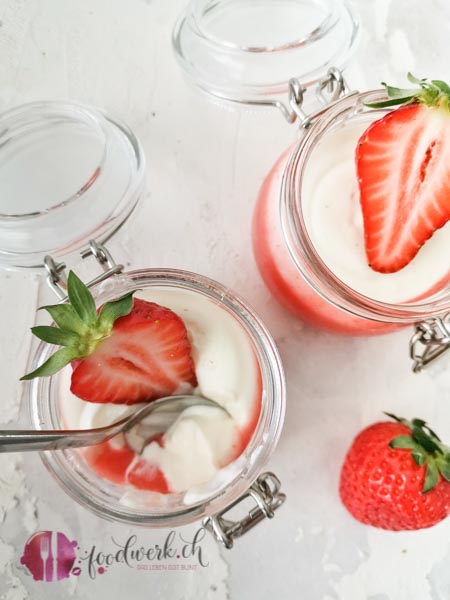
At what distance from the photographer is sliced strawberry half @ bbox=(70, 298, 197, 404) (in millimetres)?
641

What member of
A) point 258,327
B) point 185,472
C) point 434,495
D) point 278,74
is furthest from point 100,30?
point 434,495

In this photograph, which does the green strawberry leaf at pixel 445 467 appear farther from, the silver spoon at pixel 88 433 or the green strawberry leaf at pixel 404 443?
the silver spoon at pixel 88 433

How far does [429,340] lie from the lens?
2.63 ft

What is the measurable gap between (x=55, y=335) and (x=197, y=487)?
244 mm

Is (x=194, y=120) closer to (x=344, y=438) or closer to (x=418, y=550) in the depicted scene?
(x=344, y=438)

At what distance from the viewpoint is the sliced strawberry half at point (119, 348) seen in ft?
2.00

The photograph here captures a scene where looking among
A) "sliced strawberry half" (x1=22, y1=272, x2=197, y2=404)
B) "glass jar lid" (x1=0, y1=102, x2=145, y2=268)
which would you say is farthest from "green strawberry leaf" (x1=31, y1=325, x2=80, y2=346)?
"glass jar lid" (x1=0, y1=102, x2=145, y2=268)

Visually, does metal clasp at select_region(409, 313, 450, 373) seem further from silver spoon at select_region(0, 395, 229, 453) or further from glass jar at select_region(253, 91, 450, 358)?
silver spoon at select_region(0, 395, 229, 453)

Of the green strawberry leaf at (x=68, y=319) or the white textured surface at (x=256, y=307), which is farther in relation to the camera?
the white textured surface at (x=256, y=307)

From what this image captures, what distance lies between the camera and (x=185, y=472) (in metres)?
0.69

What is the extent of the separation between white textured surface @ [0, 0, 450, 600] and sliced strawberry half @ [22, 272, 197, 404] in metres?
0.24

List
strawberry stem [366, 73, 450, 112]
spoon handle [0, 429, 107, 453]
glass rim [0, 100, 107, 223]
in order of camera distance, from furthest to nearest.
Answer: glass rim [0, 100, 107, 223] < strawberry stem [366, 73, 450, 112] < spoon handle [0, 429, 107, 453]

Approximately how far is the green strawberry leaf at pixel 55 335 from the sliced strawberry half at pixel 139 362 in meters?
0.03

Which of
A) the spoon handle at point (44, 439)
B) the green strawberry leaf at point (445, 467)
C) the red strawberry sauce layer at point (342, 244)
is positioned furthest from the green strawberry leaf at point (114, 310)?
the green strawberry leaf at point (445, 467)
